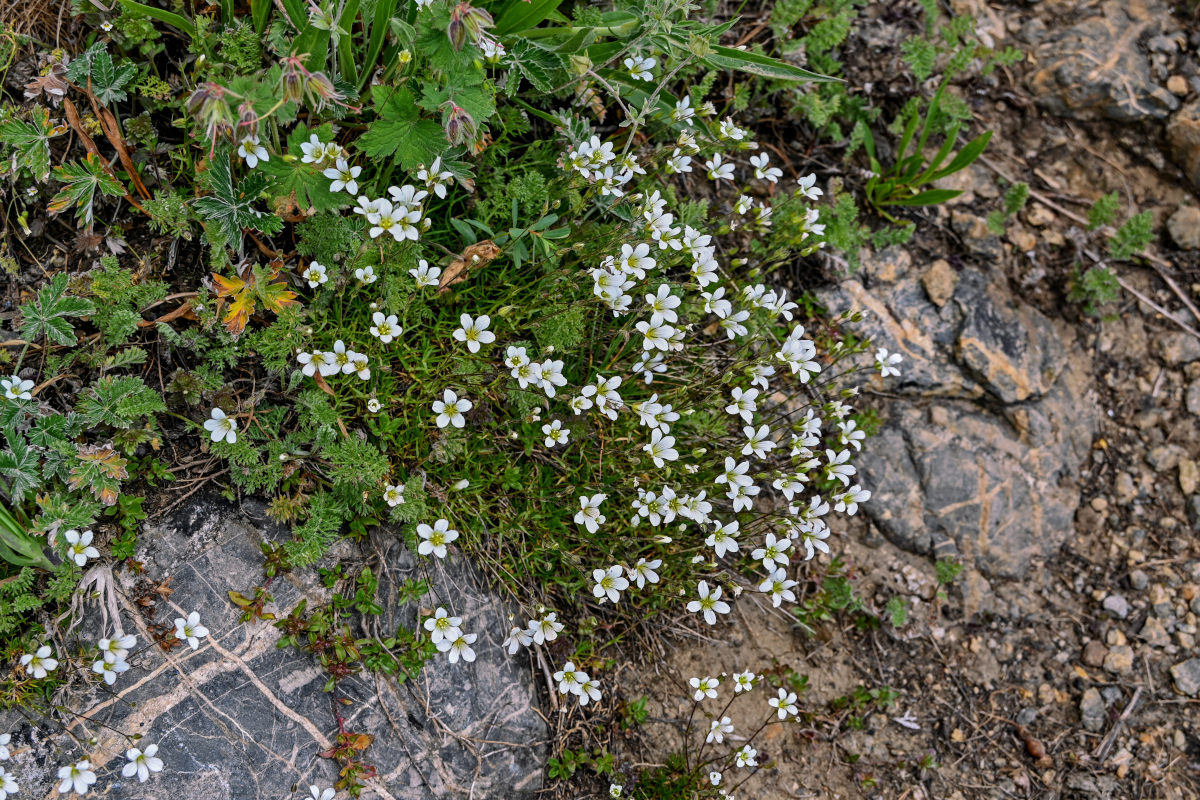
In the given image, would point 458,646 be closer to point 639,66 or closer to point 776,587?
point 776,587

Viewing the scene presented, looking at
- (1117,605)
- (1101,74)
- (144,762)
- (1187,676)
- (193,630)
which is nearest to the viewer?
(144,762)

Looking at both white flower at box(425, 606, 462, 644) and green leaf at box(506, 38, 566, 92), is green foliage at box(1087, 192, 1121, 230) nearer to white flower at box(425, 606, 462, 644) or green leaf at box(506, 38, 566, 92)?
green leaf at box(506, 38, 566, 92)

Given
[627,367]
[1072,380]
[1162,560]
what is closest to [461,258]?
[627,367]

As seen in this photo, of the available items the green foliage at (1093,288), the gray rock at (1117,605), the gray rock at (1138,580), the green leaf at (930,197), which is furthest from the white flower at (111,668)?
the green foliage at (1093,288)

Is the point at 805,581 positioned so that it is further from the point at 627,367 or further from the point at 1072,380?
the point at 1072,380

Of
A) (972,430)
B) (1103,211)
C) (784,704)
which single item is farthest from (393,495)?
(1103,211)

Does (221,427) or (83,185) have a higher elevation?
(83,185)

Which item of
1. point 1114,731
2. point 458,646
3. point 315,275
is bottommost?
point 1114,731
